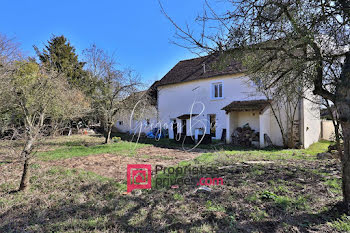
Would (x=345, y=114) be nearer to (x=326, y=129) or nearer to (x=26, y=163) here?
(x=26, y=163)

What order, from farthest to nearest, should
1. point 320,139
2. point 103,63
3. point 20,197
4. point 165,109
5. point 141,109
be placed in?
point 165,109
point 320,139
point 141,109
point 103,63
point 20,197

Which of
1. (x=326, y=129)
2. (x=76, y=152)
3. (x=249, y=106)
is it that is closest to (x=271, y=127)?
(x=249, y=106)

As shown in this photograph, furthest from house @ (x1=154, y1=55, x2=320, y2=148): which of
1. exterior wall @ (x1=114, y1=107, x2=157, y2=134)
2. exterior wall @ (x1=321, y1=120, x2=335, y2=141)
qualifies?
exterior wall @ (x1=321, y1=120, x2=335, y2=141)

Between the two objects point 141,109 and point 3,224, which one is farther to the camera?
point 141,109

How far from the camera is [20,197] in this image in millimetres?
4047

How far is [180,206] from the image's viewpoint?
11.7 ft

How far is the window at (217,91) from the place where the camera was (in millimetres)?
16188

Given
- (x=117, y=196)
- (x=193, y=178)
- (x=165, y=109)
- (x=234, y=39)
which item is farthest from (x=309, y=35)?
(x=165, y=109)

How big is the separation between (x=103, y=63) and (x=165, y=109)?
8243 mm

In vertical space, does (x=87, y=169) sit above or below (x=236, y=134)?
below

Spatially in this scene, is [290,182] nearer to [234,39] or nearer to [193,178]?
[193,178]

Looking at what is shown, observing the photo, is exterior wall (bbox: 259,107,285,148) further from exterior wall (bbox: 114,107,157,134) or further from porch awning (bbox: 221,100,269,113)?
exterior wall (bbox: 114,107,157,134)

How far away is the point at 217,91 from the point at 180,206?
13800 mm

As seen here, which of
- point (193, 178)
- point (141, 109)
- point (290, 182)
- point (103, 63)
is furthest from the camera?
point (141, 109)
